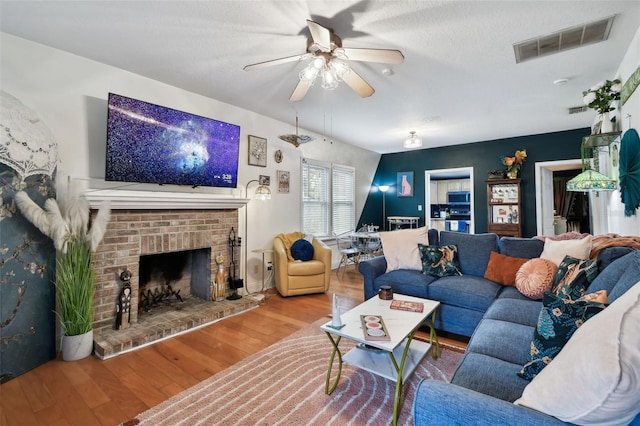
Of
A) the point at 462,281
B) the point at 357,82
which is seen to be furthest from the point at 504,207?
the point at 357,82

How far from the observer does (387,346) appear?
→ 165cm

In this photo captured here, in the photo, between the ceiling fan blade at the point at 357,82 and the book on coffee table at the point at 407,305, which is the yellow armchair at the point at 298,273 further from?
the ceiling fan blade at the point at 357,82

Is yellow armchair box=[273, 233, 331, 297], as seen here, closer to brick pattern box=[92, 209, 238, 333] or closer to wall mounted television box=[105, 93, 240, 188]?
brick pattern box=[92, 209, 238, 333]

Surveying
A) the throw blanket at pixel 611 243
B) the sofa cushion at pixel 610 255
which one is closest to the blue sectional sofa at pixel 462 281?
the throw blanket at pixel 611 243

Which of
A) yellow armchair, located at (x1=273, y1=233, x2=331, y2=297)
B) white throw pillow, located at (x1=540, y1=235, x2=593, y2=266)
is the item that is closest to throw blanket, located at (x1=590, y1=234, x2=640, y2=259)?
white throw pillow, located at (x1=540, y1=235, x2=593, y2=266)

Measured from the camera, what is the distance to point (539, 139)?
5.38m

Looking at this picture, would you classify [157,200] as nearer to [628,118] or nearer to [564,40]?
[564,40]

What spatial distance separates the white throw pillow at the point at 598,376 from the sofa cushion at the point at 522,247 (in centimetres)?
221

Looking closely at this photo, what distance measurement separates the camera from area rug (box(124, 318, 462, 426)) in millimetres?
1688

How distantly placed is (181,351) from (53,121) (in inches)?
91.0

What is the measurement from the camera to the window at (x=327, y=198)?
527cm

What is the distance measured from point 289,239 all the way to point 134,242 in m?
2.11

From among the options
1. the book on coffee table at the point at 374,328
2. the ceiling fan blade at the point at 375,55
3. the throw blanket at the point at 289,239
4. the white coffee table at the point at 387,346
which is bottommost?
the white coffee table at the point at 387,346

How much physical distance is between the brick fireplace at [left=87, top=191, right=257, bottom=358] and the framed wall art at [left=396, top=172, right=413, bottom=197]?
4.68 m
